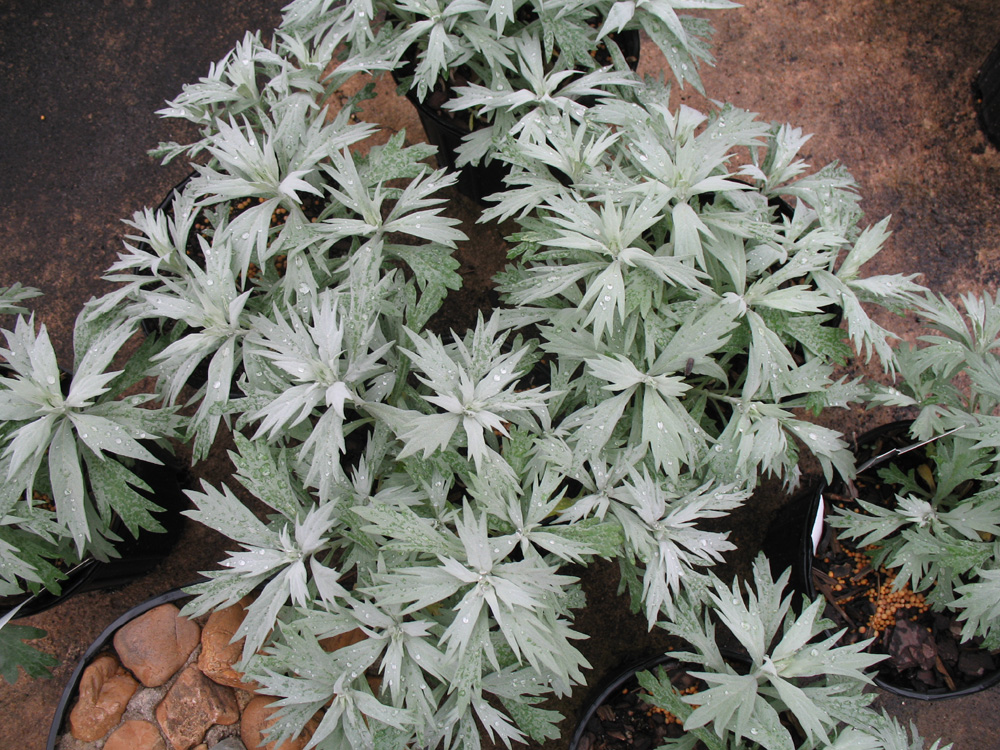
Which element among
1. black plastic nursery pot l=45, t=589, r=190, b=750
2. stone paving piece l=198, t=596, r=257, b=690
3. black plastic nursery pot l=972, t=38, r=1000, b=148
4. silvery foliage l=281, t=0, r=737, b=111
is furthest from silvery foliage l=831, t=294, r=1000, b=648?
black plastic nursery pot l=45, t=589, r=190, b=750

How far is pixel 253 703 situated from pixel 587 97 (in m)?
1.88

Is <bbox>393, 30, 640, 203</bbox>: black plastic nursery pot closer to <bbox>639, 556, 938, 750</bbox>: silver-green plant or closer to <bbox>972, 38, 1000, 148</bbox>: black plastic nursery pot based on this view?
<bbox>639, 556, 938, 750</bbox>: silver-green plant

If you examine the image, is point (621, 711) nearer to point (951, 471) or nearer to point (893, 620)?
point (893, 620)

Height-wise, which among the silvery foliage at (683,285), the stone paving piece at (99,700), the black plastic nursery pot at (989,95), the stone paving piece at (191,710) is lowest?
the stone paving piece at (191,710)

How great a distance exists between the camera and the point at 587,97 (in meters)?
1.82

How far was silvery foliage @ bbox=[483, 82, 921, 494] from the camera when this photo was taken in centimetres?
125

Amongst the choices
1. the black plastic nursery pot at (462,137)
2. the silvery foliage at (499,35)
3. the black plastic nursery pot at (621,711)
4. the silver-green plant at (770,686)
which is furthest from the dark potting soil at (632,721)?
the silvery foliage at (499,35)

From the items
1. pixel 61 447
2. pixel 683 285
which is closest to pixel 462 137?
pixel 683 285

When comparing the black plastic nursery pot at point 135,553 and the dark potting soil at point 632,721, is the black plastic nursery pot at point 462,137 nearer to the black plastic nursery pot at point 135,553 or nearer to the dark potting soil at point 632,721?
the black plastic nursery pot at point 135,553

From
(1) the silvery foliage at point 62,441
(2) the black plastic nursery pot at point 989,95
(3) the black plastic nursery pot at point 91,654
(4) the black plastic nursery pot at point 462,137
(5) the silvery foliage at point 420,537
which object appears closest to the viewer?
(5) the silvery foliage at point 420,537

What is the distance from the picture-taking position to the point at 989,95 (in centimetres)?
240

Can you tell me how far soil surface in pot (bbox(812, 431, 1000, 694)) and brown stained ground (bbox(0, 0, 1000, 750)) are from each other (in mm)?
599

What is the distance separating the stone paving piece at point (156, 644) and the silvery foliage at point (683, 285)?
4.03 ft

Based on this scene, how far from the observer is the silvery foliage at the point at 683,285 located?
125 cm
